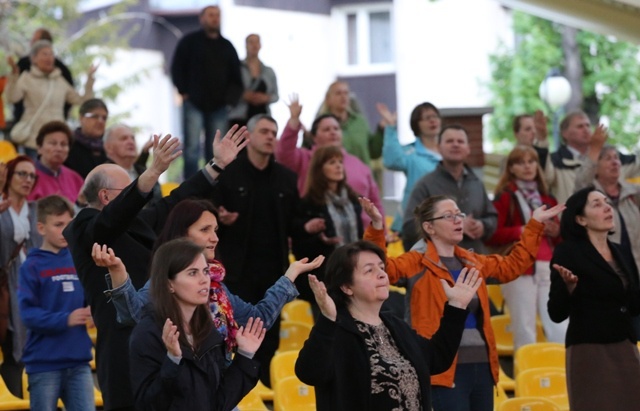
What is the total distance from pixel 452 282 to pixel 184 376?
221 centimetres

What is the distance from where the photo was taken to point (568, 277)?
7.45m

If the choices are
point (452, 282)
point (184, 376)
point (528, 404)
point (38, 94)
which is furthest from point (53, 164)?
point (184, 376)

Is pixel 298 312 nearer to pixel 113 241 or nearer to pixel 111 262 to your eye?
pixel 113 241

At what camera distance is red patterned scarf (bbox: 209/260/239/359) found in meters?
5.92

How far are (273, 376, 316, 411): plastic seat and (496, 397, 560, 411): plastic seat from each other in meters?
1.11

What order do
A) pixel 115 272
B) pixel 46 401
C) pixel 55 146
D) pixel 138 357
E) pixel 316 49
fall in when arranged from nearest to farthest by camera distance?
pixel 138 357 < pixel 115 272 < pixel 46 401 < pixel 55 146 < pixel 316 49

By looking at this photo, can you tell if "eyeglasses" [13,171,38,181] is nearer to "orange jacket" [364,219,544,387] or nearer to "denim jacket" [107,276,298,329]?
"orange jacket" [364,219,544,387]

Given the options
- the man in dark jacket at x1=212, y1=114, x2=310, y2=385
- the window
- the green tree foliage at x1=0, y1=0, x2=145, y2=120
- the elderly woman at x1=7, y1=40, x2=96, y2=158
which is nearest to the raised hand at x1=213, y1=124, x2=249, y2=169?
the man in dark jacket at x1=212, y1=114, x2=310, y2=385

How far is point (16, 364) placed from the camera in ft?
30.8

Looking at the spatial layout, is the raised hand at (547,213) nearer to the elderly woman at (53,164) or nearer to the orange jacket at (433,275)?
the orange jacket at (433,275)

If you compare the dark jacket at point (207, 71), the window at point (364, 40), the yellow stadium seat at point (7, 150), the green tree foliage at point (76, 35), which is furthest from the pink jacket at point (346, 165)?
the window at point (364, 40)

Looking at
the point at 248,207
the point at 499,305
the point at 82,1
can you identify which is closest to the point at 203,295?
the point at 248,207

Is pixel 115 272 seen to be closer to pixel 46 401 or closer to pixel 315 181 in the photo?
pixel 46 401

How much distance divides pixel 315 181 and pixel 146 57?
82.4ft
